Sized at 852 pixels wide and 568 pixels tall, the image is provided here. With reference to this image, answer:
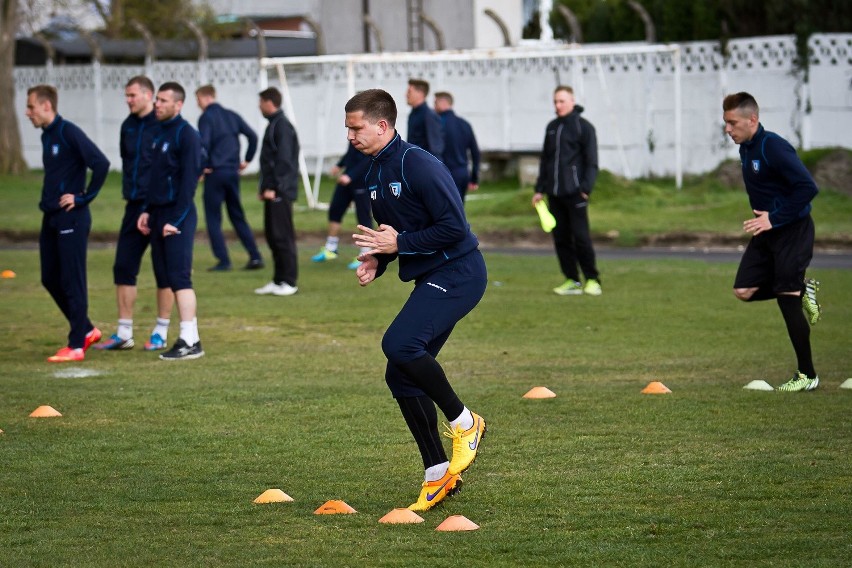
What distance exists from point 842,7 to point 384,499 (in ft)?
69.8

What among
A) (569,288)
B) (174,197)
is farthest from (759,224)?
(569,288)

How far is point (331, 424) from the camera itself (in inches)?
328

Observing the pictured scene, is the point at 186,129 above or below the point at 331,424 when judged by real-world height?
above

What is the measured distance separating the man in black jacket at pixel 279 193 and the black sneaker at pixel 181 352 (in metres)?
4.04

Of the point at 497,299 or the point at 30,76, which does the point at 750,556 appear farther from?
the point at 30,76

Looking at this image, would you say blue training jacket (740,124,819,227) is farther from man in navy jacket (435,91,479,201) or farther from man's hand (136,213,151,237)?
man in navy jacket (435,91,479,201)

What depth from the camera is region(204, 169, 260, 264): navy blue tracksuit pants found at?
17562 millimetres

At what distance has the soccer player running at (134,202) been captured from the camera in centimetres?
1110

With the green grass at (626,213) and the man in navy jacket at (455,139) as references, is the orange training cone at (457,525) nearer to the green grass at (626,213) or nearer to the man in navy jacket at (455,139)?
the man in navy jacket at (455,139)

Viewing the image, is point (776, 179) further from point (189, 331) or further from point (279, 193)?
point (279, 193)

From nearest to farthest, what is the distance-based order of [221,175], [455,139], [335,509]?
[335,509], [455,139], [221,175]

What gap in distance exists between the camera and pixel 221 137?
17594 millimetres

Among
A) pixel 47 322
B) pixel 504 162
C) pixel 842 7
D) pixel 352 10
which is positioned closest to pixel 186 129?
pixel 47 322

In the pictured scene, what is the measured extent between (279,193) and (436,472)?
9348 millimetres
